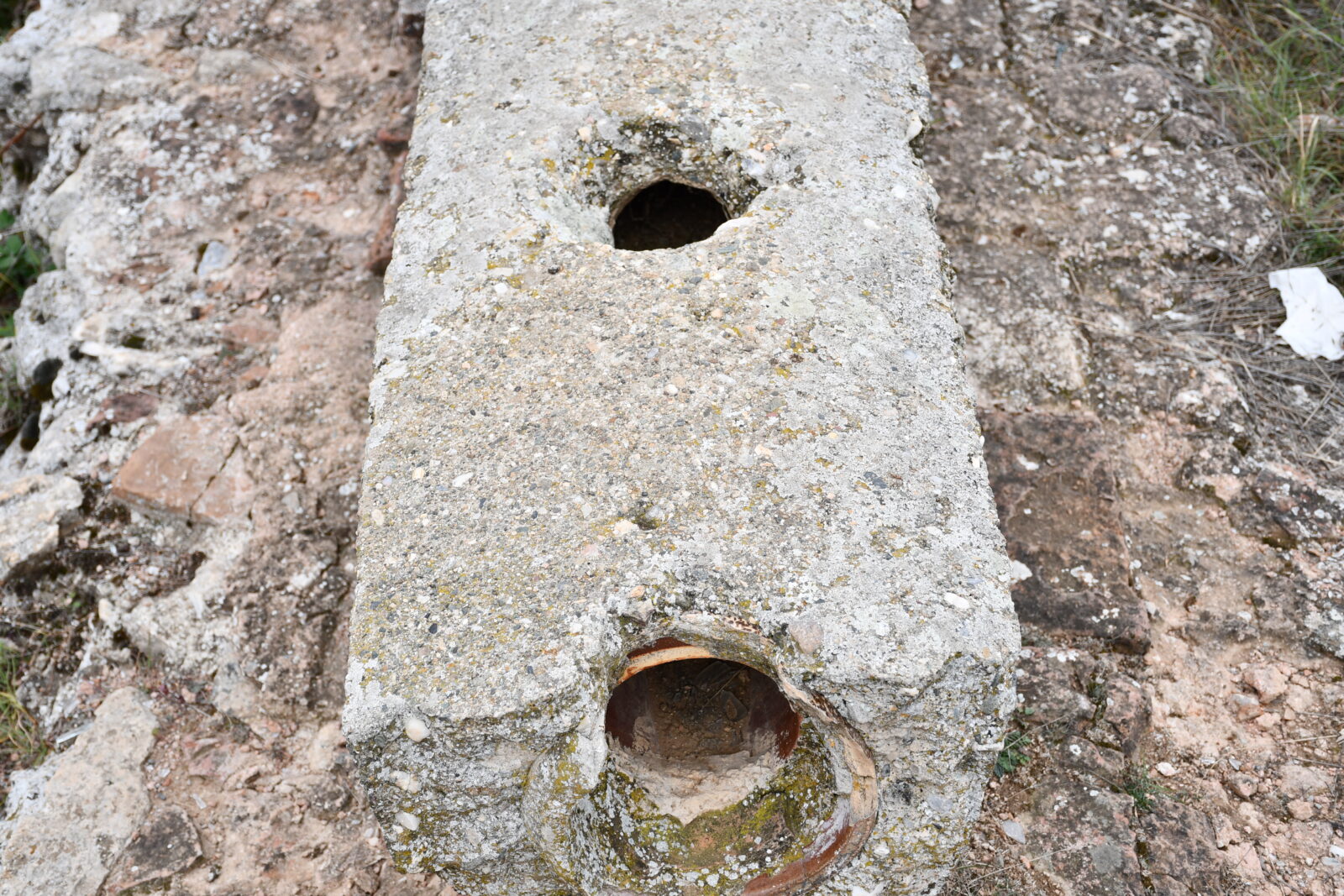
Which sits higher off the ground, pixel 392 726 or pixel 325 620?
pixel 392 726

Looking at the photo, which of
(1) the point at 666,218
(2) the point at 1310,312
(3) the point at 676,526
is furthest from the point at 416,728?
(2) the point at 1310,312

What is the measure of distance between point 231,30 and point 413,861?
115 inches

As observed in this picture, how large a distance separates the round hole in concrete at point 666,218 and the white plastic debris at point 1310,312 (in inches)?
59.2

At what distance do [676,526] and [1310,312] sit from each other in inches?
79.2

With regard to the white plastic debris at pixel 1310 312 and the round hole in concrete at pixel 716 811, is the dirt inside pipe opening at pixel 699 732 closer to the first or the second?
the round hole in concrete at pixel 716 811

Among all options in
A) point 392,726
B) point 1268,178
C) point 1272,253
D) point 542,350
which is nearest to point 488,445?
point 542,350

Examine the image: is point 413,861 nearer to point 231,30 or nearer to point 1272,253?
point 1272,253

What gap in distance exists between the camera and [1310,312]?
2650 mm

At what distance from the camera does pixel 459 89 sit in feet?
7.51

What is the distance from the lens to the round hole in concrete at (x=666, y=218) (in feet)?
8.02

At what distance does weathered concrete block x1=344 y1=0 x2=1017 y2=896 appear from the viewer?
1499mm

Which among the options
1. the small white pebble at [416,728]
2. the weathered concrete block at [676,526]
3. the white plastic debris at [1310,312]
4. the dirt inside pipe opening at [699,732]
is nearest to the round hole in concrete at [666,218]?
the weathered concrete block at [676,526]

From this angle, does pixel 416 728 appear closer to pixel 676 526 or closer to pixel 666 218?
pixel 676 526

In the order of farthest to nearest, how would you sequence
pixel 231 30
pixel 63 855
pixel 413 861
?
pixel 231 30
pixel 63 855
pixel 413 861
